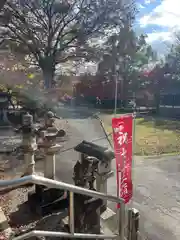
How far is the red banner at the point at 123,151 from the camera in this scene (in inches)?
133

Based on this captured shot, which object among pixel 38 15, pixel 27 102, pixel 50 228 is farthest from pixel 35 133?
pixel 38 15

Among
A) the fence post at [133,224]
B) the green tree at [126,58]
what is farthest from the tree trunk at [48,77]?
the fence post at [133,224]

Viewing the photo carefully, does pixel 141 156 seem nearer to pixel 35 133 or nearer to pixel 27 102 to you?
pixel 35 133

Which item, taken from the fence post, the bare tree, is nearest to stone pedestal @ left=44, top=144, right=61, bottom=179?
the fence post

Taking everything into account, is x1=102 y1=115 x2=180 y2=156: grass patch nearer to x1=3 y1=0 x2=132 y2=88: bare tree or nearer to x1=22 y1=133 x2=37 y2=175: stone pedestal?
x1=22 y1=133 x2=37 y2=175: stone pedestal

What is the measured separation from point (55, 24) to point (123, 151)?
61.8 ft

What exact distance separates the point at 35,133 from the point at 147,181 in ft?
12.2

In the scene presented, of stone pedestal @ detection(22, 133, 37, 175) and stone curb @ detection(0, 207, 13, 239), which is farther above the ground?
stone pedestal @ detection(22, 133, 37, 175)

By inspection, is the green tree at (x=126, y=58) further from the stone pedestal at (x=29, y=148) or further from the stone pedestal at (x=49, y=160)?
the stone pedestal at (x=49, y=160)

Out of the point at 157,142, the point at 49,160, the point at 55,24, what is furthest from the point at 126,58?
the point at 49,160

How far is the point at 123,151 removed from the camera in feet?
11.6

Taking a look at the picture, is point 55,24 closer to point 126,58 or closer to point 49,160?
point 126,58

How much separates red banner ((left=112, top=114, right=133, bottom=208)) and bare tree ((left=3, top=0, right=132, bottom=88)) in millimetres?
17346

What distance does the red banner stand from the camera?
339cm
